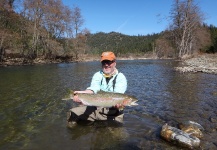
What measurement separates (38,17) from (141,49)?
136m

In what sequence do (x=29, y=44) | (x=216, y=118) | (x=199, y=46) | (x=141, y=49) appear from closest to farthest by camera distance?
(x=216, y=118)
(x=29, y=44)
(x=199, y=46)
(x=141, y=49)

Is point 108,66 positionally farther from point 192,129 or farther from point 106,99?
point 192,129

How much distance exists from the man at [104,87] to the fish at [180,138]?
1528 mm

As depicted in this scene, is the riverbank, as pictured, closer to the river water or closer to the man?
the river water

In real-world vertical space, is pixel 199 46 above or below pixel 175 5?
below

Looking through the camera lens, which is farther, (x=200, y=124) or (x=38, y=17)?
(x=38, y=17)

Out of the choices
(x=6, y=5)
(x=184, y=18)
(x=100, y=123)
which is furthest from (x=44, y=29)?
(x=100, y=123)

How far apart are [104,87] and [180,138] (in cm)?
263

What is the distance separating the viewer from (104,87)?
7867 millimetres

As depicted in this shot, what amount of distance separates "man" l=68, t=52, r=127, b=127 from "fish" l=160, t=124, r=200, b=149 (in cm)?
153

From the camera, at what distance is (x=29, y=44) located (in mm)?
55344

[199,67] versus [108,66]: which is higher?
[108,66]

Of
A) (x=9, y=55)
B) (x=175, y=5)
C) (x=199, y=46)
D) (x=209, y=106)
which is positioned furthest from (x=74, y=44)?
(x=209, y=106)

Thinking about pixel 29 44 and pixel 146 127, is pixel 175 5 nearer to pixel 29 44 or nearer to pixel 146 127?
pixel 29 44
